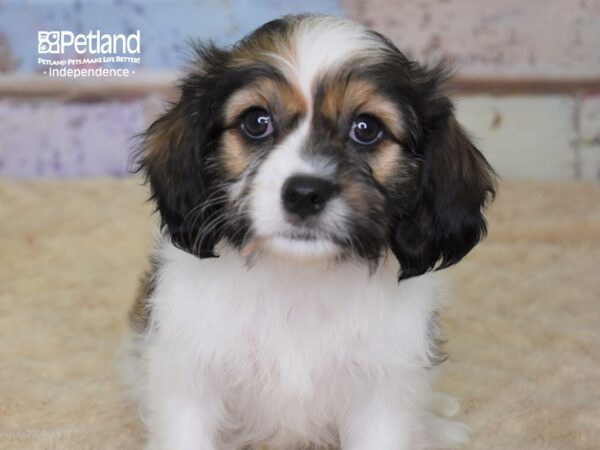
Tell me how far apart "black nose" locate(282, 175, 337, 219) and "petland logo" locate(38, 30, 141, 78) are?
303 centimetres

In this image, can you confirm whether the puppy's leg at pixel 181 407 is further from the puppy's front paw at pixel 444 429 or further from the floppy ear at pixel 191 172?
the puppy's front paw at pixel 444 429

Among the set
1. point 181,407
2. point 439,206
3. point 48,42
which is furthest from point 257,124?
point 48,42

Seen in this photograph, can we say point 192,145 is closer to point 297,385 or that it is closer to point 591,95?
point 297,385

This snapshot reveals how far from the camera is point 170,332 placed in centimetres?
241

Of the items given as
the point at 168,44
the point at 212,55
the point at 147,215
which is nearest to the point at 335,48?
the point at 212,55

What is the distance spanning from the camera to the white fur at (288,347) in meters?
2.35

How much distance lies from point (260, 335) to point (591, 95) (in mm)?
3109

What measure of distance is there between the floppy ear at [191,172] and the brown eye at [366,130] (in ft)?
1.02

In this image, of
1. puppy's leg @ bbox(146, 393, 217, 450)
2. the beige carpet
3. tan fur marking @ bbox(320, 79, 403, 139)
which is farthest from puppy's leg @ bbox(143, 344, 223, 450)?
tan fur marking @ bbox(320, 79, 403, 139)

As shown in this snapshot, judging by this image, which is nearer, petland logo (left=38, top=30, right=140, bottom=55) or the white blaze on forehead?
the white blaze on forehead

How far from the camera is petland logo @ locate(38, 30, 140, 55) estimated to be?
4.76 m

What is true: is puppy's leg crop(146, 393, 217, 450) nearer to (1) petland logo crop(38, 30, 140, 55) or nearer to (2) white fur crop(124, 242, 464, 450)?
(2) white fur crop(124, 242, 464, 450)

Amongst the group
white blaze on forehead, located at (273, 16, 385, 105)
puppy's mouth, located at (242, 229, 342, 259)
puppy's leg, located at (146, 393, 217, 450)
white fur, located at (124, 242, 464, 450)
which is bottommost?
puppy's leg, located at (146, 393, 217, 450)

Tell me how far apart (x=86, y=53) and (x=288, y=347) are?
9.49 feet
